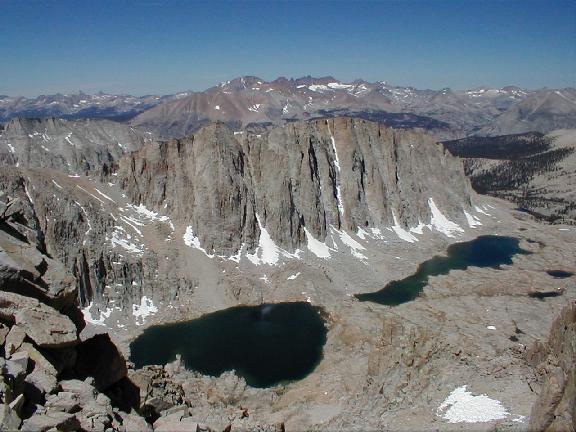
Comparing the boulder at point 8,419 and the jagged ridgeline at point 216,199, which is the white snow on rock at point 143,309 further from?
the boulder at point 8,419

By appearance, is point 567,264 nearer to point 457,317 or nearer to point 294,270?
point 457,317

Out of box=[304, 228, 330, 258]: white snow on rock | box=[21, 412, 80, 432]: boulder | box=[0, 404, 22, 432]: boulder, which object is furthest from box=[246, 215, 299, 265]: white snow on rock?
box=[0, 404, 22, 432]: boulder

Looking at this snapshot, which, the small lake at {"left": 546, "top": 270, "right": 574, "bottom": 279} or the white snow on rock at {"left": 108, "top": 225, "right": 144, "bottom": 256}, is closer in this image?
the white snow on rock at {"left": 108, "top": 225, "right": 144, "bottom": 256}

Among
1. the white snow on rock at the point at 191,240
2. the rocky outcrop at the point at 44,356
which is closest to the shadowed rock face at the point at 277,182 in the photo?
the white snow on rock at the point at 191,240

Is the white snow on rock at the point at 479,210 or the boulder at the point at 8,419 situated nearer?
the boulder at the point at 8,419

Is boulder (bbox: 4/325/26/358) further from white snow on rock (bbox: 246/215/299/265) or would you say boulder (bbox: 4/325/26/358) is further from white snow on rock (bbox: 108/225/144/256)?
white snow on rock (bbox: 246/215/299/265)

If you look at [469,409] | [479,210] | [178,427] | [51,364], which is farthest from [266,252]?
[479,210]
